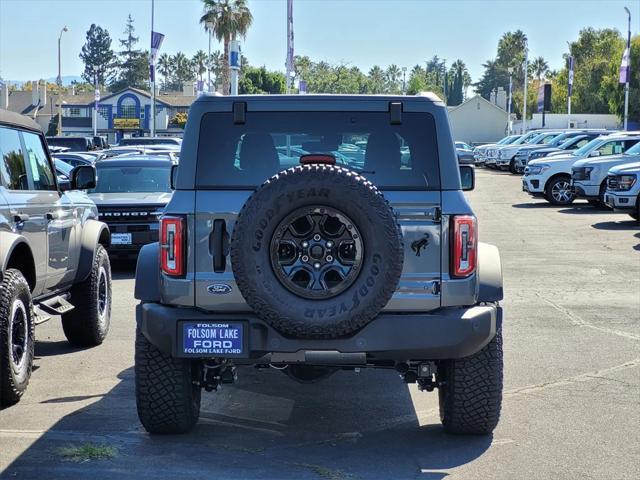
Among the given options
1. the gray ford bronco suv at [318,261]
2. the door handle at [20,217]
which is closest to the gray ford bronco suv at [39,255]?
the door handle at [20,217]

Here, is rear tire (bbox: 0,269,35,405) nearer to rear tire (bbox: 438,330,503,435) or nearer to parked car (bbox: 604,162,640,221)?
rear tire (bbox: 438,330,503,435)

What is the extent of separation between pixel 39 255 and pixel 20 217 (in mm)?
574

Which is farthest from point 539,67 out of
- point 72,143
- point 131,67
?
point 72,143

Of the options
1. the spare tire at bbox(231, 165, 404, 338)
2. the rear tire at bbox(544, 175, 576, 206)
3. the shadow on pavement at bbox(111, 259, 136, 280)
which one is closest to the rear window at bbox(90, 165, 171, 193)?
the shadow on pavement at bbox(111, 259, 136, 280)

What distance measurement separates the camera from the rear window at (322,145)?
616 centimetres

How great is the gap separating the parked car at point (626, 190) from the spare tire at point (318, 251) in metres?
Result: 16.7

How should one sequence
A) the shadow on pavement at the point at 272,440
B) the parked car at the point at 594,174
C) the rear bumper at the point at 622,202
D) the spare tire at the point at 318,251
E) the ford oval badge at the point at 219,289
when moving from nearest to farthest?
the spare tire at the point at 318,251 → the shadow on pavement at the point at 272,440 → the ford oval badge at the point at 219,289 → the rear bumper at the point at 622,202 → the parked car at the point at 594,174

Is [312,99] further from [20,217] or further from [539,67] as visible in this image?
[539,67]

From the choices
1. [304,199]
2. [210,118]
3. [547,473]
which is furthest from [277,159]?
[547,473]

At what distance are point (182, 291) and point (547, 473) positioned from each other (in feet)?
7.17

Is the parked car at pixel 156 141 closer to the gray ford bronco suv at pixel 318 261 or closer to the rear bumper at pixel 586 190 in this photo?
the rear bumper at pixel 586 190

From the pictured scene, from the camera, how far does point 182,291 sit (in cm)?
602

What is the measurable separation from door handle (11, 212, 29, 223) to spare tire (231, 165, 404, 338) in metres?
2.44

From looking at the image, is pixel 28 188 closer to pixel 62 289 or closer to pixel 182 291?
pixel 62 289
